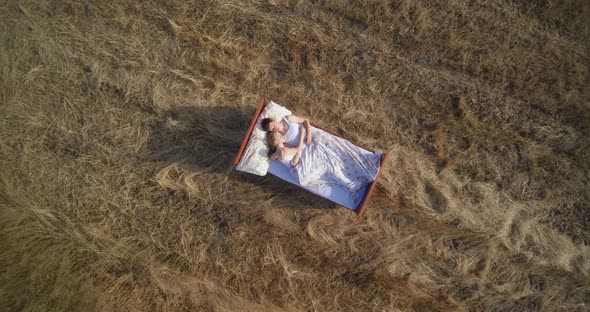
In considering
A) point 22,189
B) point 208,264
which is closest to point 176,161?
point 208,264

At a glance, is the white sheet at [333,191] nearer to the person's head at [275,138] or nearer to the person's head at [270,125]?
the person's head at [275,138]

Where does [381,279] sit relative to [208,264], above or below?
above

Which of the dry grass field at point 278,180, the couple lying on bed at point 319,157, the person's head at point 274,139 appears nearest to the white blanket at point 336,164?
the couple lying on bed at point 319,157

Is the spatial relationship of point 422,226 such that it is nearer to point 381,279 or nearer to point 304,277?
point 381,279

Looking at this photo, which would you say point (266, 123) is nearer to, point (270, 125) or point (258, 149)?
point (270, 125)

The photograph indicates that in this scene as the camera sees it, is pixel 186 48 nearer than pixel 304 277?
No

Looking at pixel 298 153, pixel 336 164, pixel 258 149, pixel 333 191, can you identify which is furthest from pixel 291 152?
pixel 333 191

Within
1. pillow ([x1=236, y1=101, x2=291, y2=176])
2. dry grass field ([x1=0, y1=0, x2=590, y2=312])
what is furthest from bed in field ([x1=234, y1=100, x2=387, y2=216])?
dry grass field ([x1=0, y1=0, x2=590, y2=312])

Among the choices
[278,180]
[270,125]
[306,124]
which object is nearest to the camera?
[270,125]
